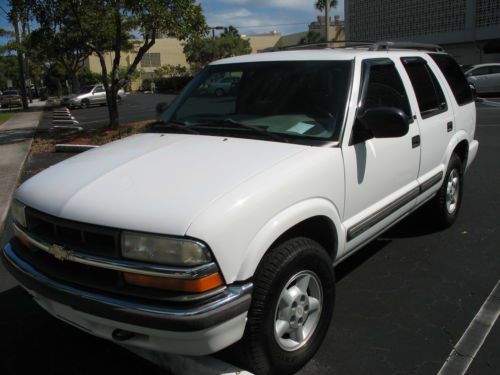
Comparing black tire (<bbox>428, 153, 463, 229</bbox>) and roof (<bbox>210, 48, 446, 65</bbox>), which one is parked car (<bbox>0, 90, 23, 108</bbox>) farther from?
black tire (<bbox>428, 153, 463, 229</bbox>)

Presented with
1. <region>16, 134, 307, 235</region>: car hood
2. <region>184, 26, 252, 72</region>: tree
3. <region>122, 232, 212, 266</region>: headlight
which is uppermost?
<region>184, 26, 252, 72</region>: tree

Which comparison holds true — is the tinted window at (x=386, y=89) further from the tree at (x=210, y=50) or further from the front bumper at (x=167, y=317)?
the tree at (x=210, y=50)

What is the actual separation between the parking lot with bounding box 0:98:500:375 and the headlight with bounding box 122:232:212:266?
760 millimetres

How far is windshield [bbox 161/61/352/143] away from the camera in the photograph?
10.7 ft

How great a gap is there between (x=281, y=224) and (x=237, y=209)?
309 mm

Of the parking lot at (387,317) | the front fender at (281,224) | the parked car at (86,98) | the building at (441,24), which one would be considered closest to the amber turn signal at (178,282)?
the front fender at (281,224)

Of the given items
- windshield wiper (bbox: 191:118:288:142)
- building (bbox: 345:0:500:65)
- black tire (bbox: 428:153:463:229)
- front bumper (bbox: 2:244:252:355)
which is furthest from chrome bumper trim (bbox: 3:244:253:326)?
building (bbox: 345:0:500:65)

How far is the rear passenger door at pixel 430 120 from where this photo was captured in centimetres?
417

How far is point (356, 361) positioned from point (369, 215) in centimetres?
100

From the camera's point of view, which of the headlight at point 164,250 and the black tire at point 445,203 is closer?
the headlight at point 164,250

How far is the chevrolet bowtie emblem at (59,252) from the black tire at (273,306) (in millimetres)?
965

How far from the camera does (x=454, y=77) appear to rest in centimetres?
512

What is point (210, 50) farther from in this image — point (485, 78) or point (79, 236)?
point (79, 236)

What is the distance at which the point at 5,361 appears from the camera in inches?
123
